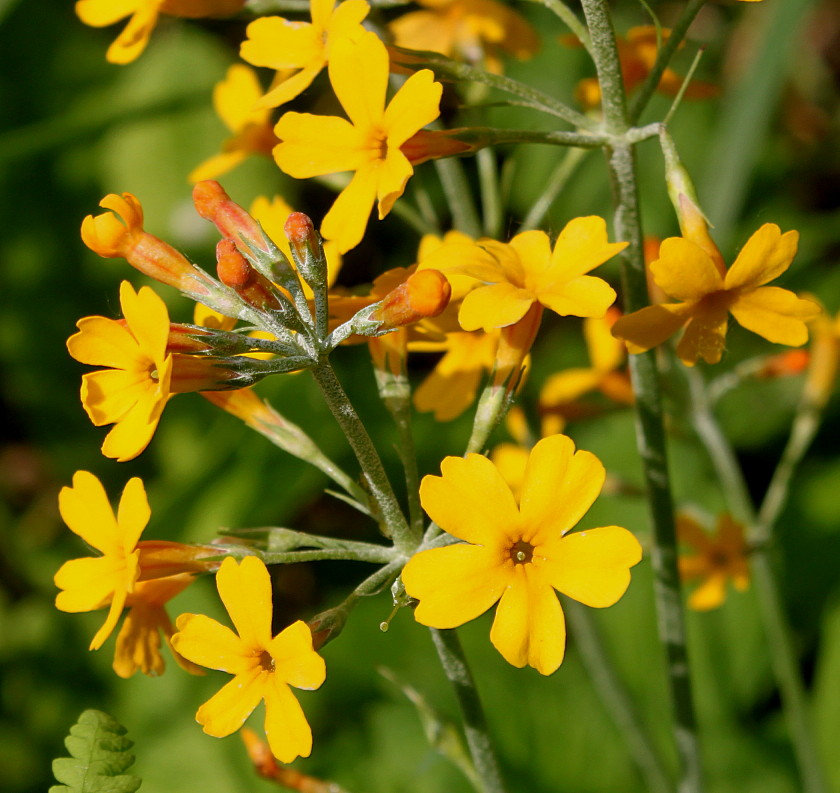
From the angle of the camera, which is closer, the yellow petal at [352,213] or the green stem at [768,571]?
the yellow petal at [352,213]

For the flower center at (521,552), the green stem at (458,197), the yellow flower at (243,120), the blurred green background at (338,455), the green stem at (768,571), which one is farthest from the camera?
the blurred green background at (338,455)

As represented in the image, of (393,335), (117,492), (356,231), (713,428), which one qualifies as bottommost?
(117,492)

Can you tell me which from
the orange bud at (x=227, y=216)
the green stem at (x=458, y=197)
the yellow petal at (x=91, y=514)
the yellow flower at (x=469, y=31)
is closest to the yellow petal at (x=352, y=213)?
the orange bud at (x=227, y=216)

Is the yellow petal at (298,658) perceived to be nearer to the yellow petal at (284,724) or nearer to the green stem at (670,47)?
the yellow petal at (284,724)

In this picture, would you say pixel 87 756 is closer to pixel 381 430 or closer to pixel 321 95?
pixel 381 430

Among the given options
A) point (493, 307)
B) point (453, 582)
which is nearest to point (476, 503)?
point (453, 582)

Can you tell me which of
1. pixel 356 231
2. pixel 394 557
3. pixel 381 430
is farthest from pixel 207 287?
pixel 381 430

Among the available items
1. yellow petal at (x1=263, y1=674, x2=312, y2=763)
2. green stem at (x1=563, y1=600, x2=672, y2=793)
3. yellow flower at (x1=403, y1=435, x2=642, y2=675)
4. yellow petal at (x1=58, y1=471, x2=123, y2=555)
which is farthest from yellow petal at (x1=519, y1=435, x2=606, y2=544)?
green stem at (x1=563, y1=600, x2=672, y2=793)

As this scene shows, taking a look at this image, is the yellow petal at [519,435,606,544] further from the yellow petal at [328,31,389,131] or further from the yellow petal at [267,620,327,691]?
the yellow petal at [328,31,389,131]
